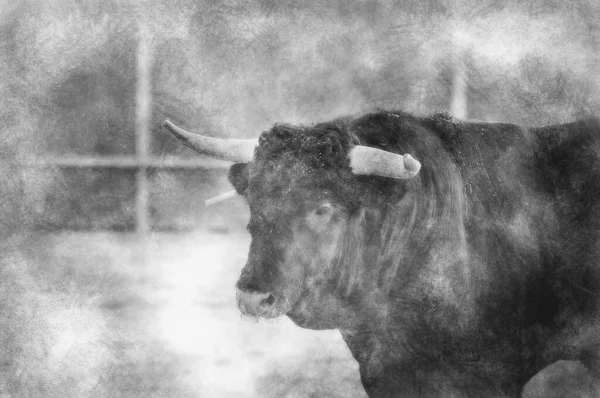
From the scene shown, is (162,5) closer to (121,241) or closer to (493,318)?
(121,241)

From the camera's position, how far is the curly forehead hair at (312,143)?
2.95 meters

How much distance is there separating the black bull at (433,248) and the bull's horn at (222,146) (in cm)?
3

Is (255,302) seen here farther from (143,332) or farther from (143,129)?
(143,129)

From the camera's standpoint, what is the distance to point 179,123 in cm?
545

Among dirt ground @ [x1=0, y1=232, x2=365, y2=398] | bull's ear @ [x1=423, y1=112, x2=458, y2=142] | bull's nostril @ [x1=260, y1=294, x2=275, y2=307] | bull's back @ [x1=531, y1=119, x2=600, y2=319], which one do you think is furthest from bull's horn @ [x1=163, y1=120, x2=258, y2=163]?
dirt ground @ [x1=0, y1=232, x2=365, y2=398]

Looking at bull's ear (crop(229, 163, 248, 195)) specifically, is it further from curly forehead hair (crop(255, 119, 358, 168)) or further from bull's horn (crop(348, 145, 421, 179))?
bull's horn (crop(348, 145, 421, 179))

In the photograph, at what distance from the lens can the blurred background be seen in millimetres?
4773

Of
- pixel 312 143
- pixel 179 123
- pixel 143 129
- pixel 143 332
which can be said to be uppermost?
pixel 312 143

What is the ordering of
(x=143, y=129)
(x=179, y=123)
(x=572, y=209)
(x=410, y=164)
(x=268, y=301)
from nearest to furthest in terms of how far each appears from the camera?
1. (x=410, y=164)
2. (x=268, y=301)
3. (x=572, y=209)
4. (x=179, y=123)
5. (x=143, y=129)

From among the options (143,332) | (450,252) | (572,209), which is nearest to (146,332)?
(143,332)

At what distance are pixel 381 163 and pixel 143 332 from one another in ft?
9.67

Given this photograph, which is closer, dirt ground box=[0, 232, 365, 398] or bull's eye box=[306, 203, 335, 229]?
bull's eye box=[306, 203, 335, 229]

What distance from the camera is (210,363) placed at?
4.90 meters

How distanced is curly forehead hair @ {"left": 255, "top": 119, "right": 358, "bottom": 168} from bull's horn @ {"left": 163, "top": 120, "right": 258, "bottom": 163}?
0.12 m
